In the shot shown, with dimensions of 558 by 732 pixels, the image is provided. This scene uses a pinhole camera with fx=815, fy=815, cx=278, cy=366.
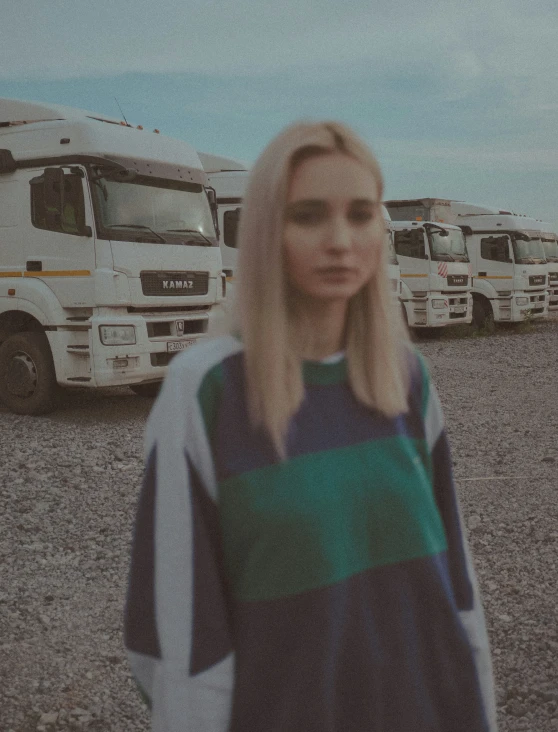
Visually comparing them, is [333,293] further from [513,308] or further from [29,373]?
[513,308]

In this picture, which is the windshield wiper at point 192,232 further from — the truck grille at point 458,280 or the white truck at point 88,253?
the truck grille at point 458,280

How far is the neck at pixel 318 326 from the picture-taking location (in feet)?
4.14

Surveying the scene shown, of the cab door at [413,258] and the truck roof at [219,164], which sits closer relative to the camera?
the truck roof at [219,164]

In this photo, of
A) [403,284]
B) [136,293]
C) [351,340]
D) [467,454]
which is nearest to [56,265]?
[136,293]

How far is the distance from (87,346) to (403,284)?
10278 millimetres

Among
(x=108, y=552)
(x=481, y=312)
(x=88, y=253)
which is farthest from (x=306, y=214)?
(x=481, y=312)

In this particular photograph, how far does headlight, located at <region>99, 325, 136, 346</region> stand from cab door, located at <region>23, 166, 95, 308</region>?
321mm

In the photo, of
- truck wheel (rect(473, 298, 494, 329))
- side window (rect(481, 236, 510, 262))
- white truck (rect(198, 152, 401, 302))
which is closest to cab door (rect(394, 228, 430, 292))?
side window (rect(481, 236, 510, 262))

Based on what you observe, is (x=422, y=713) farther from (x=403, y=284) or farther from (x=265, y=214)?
(x=403, y=284)

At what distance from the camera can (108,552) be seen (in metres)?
4.63

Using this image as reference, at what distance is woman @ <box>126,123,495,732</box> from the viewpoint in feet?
3.71

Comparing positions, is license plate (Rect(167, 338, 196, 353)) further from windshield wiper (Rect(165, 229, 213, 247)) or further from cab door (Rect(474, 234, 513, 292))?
cab door (Rect(474, 234, 513, 292))

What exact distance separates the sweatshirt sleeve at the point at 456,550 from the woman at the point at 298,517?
2 centimetres

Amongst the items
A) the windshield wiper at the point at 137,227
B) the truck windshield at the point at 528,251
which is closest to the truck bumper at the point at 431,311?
the truck windshield at the point at 528,251
